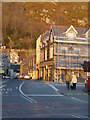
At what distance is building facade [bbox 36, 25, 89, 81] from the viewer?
66438mm

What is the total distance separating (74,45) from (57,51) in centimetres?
423

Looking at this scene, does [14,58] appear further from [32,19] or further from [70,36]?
[70,36]

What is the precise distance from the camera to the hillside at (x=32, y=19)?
106375 mm

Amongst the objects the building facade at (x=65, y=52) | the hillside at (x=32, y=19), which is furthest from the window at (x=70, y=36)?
the hillside at (x=32, y=19)

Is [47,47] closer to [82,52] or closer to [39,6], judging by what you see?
[82,52]

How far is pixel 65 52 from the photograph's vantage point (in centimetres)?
6700

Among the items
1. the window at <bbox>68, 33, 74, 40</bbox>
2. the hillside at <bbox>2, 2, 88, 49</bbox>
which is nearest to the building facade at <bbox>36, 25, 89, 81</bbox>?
the window at <bbox>68, 33, 74, 40</bbox>

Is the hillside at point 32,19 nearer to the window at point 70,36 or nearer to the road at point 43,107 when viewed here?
the window at point 70,36

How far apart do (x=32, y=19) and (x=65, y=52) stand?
2163 inches

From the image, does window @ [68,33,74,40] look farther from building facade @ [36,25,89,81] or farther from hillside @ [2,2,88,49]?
hillside @ [2,2,88,49]

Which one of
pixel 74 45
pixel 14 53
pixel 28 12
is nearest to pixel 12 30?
pixel 28 12

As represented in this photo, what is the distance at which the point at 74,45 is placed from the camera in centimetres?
Result: 6838

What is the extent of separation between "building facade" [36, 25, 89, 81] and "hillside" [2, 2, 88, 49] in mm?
31559

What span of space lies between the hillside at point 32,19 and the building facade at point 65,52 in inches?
1242
